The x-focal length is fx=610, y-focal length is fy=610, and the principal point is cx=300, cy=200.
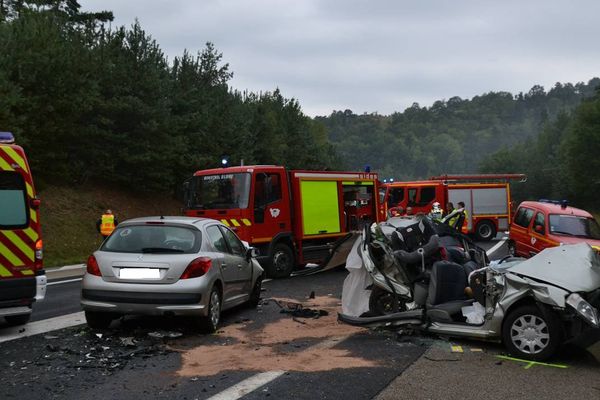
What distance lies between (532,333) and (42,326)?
5.91 metres

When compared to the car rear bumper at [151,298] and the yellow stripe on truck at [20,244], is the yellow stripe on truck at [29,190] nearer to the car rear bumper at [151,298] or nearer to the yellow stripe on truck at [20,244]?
the yellow stripe on truck at [20,244]

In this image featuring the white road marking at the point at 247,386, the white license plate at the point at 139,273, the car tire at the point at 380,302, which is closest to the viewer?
the white road marking at the point at 247,386

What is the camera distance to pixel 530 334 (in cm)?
607

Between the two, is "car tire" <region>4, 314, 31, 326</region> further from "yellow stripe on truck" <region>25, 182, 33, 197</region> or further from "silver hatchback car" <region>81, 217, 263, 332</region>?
"yellow stripe on truck" <region>25, 182, 33, 197</region>

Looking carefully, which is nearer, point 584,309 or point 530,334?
point 584,309

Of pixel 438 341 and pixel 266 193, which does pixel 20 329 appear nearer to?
pixel 438 341

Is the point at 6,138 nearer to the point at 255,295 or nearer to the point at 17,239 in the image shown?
the point at 17,239

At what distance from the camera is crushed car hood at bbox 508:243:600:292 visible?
6.03 m

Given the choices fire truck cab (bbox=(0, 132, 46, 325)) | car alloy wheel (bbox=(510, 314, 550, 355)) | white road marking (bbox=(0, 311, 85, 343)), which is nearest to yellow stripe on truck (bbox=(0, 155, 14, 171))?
fire truck cab (bbox=(0, 132, 46, 325))

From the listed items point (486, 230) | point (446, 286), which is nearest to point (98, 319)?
point (446, 286)

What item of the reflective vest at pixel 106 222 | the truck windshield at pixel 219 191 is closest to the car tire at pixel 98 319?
the truck windshield at pixel 219 191

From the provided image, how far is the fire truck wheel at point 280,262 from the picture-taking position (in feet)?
43.3

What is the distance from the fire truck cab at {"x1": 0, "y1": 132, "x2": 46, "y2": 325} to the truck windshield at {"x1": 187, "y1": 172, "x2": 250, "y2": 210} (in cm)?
550

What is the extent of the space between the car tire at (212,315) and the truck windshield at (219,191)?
17.4 feet
